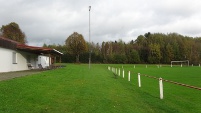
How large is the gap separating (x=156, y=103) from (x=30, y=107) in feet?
16.4

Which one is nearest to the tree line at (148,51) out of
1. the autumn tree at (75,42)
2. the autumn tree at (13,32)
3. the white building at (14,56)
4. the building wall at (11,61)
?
the autumn tree at (75,42)

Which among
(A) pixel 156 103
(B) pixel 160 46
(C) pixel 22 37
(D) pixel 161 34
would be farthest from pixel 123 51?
(A) pixel 156 103

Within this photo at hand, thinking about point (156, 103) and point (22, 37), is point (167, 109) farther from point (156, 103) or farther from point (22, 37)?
point (22, 37)

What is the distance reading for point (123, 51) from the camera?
96.8 m

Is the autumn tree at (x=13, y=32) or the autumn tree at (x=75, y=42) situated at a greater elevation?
the autumn tree at (x=13, y=32)

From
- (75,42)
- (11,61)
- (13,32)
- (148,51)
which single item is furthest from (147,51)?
(11,61)

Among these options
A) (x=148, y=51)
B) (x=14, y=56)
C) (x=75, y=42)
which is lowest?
(x=14, y=56)

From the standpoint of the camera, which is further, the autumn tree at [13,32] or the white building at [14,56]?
the autumn tree at [13,32]

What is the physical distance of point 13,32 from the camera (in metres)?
65.1

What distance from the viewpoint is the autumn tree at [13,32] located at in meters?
63.8

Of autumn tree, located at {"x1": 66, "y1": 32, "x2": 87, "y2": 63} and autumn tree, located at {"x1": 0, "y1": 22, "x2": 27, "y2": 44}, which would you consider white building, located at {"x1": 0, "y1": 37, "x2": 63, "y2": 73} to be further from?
autumn tree, located at {"x1": 66, "y1": 32, "x2": 87, "y2": 63}

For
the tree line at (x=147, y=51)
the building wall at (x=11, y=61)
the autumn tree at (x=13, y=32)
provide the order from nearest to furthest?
the building wall at (x=11, y=61), the autumn tree at (x=13, y=32), the tree line at (x=147, y=51)

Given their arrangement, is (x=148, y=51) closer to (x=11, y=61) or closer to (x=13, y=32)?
(x=13, y=32)

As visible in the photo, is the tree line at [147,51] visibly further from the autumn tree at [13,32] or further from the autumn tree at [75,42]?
the autumn tree at [13,32]
